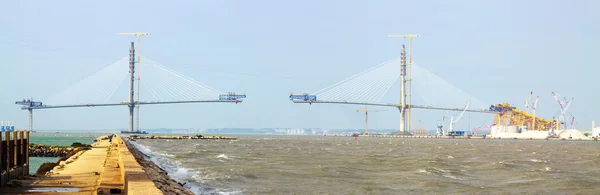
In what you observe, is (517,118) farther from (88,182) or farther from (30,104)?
(88,182)

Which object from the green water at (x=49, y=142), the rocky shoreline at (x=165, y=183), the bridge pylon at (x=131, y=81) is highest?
the bridge pylon at (x=131, y=81)

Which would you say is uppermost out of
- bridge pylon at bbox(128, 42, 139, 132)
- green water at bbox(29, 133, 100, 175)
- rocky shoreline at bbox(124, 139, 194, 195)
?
bridge pylon at bbox(128, 42, 139, 132)

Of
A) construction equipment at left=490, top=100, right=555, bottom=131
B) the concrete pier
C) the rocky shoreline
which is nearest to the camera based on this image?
the concrete pier

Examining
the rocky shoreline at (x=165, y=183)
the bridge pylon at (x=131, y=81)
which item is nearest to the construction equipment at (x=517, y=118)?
the bridge pylon at (x=131, y=81)

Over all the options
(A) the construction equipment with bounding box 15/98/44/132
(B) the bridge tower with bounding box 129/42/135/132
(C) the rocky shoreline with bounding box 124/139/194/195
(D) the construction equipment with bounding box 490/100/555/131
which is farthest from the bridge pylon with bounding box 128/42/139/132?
(C) the rocky shoreline with bounding box 124/139/194/195

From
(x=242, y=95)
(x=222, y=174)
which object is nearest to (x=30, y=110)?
(x=242, y=95)

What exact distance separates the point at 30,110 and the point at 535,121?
384ft

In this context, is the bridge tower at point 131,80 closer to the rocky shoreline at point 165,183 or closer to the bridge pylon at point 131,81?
the bridge pylon at point 131,81

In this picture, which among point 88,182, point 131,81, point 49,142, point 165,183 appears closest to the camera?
point 165,183

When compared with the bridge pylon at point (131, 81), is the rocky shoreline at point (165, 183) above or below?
below

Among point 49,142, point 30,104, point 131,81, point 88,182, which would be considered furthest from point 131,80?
point 88,182

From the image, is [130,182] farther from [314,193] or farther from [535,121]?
[535,121]

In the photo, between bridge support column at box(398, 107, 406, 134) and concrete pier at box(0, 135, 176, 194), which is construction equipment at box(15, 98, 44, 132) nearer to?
bridge support column at box(398, 107, 406, 134)

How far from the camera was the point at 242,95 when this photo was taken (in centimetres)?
16912
